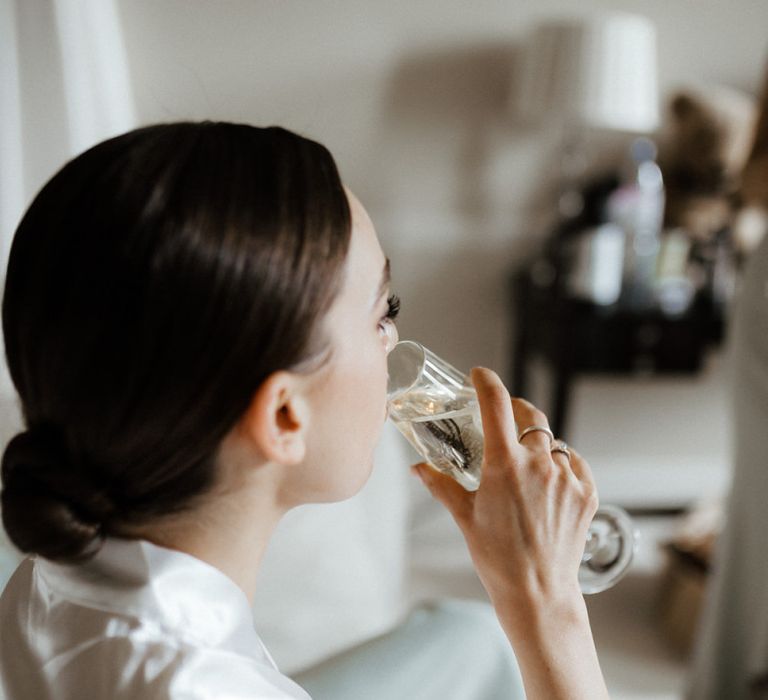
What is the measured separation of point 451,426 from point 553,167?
1898mm

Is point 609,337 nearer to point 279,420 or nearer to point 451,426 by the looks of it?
point 451,426

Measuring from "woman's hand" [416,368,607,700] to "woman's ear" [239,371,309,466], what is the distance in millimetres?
155

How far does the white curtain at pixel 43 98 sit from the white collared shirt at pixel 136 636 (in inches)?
18.1

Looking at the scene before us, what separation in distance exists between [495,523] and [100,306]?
0.34 meters

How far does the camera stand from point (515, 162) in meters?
2.49

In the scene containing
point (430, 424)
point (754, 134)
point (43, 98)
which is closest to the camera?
point (430, 424)

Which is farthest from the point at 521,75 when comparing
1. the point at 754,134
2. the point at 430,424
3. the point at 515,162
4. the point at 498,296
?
the point at 430,424

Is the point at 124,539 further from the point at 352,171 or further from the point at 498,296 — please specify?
the point at 498,296

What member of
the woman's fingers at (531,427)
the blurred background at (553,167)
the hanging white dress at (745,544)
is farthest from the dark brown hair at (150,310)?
the blurred background at (553,167)

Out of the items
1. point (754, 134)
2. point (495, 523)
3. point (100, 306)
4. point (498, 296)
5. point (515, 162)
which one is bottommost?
point (498, 296)

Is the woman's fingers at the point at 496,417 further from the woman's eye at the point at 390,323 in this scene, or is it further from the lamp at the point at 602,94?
the lamp at the point at 602,94

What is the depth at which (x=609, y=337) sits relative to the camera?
2.25 m

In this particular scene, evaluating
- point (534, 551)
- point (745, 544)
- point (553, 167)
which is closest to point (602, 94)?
point (553, 167)

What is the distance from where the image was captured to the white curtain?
108 centimetres
